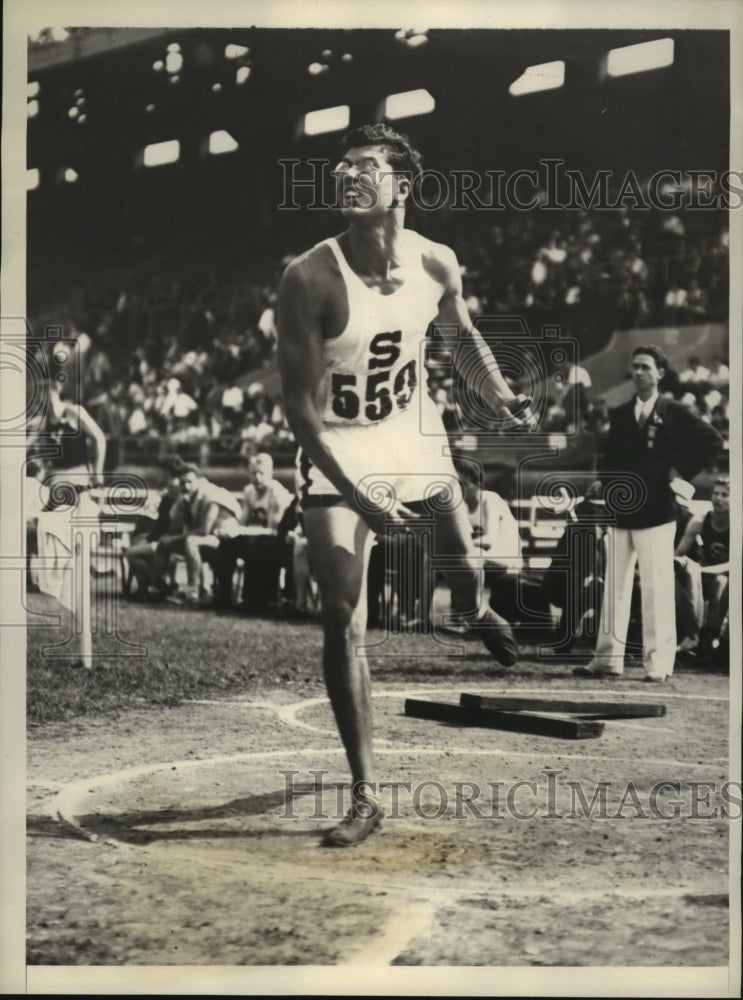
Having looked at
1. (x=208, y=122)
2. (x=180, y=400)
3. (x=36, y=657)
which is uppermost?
(x=208, y=122)

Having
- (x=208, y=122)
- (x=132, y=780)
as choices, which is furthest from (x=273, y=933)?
(x=208, y=122)

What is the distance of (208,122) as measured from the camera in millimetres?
3816

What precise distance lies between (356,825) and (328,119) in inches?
95.9

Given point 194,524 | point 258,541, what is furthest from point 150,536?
point 258,541

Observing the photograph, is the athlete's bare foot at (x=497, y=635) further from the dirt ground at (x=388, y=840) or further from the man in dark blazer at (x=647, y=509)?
the man in dark blazer at (x=647, y=509)

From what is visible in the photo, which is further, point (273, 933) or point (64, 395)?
point (64, 395)

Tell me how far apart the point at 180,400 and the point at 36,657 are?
105 cm

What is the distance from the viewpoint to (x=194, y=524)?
385cm

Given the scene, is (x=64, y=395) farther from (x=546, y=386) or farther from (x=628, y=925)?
(x=628, y=925)

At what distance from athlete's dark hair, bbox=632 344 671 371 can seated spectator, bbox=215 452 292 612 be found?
1.32 meters

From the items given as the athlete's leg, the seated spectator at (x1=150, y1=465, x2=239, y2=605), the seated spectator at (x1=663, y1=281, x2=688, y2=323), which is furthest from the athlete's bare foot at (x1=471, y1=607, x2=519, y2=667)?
the seated spectator at (x1=663, y1=281, x2=688, y2=323)

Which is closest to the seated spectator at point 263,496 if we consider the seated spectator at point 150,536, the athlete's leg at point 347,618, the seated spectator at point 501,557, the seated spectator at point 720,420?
the athlete's leg at point 347,618

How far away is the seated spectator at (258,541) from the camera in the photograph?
149 inches

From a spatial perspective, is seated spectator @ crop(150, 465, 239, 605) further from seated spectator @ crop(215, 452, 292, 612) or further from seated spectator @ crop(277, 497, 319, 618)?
seated spectator @ crop(277, 497, 319, 618)
